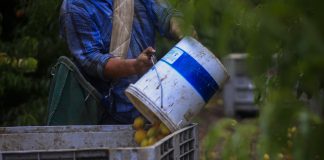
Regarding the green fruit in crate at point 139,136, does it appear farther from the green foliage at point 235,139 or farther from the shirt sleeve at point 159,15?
the green foliage at point 235,139

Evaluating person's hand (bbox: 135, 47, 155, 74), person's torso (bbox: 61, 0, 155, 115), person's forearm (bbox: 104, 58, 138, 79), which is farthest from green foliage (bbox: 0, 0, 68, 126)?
person's hand (bbox: 135, 47, 155, 74)

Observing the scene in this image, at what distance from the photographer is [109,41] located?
3.44 metres

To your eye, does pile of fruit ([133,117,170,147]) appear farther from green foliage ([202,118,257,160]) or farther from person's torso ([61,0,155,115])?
green foliage ([202,118,257,160])

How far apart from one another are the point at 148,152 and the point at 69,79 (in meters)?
1.25

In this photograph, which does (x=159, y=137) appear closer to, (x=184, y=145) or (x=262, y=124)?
(x=184, y=145)

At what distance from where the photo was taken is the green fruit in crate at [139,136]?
3.01 metres

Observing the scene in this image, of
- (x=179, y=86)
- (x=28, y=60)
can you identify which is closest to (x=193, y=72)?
(x=179, y=86)

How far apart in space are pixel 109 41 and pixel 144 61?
0.38 m

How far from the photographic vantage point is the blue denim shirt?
334 cm

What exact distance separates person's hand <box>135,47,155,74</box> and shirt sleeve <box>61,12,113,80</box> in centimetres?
20

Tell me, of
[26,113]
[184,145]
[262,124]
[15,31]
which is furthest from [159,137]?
[15,31]

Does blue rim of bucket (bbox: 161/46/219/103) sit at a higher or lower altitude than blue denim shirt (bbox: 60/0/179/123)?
lower

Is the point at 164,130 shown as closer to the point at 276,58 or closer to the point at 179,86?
the point at 179,86

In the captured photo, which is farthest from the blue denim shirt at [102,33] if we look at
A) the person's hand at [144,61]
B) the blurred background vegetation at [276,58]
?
the blurred background vegetation at [276,58]
